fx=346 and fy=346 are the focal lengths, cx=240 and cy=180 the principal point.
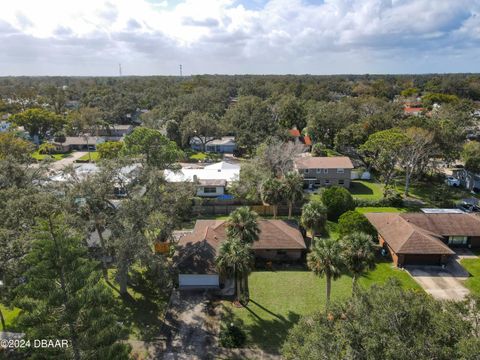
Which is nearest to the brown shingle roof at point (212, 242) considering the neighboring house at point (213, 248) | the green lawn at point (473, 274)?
the neighboring house at point (213, 248)

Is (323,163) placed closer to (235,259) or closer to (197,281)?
(197,281)

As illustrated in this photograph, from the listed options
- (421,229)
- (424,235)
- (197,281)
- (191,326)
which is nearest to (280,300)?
(197,281)

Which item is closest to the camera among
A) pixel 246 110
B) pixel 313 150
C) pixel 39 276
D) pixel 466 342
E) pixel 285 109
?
pixel 466 342

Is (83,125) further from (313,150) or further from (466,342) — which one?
(466,342)

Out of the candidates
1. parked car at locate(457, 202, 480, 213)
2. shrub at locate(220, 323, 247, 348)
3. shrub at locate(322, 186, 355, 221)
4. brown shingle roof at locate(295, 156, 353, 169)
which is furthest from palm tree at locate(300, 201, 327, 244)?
parked car at locate(457, 202, 480, 213)

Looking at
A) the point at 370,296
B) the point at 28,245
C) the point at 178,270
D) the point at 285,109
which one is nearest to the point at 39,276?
the point at 28,245

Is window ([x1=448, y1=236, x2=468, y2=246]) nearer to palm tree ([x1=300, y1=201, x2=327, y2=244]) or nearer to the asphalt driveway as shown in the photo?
the asphalt driveway

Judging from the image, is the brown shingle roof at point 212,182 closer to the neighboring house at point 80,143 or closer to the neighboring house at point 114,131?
the neighboring house at point 80,143
